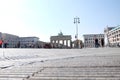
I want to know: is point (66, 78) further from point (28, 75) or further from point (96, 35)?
point (96, 35)

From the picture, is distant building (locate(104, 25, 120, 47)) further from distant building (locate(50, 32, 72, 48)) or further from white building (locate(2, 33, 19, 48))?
white building (locate(2, 33, 19, 48))

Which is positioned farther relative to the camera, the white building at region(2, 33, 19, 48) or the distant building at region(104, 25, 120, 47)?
the white building at region(2, 33, 19, 48)

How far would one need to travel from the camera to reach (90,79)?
6.91 meters

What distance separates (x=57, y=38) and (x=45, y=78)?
97528 mm

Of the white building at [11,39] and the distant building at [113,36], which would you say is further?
the white building at [11,39]

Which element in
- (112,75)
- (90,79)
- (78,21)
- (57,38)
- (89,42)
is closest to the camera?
(90,79)

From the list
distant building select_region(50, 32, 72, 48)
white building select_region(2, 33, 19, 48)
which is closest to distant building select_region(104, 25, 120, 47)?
distant building select_region(50, 32, 72, 48)

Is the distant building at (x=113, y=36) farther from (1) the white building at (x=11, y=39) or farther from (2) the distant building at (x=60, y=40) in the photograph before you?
(1) the white building at (x=11, y=39)

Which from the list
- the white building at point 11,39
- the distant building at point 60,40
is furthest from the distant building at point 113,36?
the white building at point 11,39

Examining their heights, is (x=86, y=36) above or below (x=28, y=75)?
above

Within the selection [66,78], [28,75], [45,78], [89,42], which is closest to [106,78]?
[66,78]

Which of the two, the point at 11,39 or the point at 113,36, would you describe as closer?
the point at 11,39

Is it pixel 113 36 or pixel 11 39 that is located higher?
pixel 113 36

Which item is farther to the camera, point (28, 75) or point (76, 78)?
point (28, 75)
